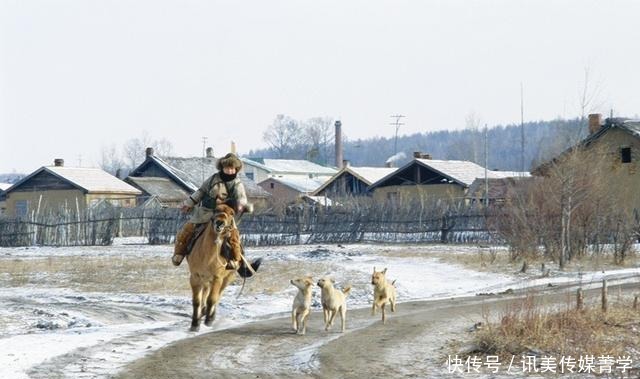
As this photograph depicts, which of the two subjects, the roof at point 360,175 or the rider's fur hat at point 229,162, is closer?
the rider's fur hat at point 229,162

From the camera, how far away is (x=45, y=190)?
67438mm

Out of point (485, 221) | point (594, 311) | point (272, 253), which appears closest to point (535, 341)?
point (594, 311)

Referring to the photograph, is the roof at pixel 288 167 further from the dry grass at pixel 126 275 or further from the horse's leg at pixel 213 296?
the horse's leg at pixel 213 296

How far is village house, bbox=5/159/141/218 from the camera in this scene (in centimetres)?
6538

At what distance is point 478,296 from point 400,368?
11.2 metres

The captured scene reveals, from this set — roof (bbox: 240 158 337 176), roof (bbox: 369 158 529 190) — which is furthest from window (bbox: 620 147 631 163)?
roof (bbox: 240 158 337 176)

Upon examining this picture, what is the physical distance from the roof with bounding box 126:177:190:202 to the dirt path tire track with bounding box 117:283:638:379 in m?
54.3

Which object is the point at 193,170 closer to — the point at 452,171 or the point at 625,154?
the point at 452,171

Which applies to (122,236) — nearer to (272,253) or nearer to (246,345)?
(272,253)

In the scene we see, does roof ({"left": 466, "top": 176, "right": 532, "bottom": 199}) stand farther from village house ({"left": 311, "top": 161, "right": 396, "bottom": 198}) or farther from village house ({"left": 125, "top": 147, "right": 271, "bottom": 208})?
village house ({"left": 125, "top": 147, "right": 271, "bottom": 208})

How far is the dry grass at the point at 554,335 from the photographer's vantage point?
1239 cm

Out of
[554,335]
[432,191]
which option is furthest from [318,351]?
[432,191]

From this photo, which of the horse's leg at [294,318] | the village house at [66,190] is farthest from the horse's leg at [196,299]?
the village house at [66,190]

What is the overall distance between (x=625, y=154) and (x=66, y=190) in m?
35.9
